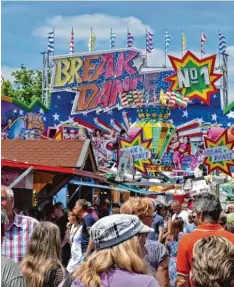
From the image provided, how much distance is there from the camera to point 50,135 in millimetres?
39344

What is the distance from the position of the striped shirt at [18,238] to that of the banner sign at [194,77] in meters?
34.3

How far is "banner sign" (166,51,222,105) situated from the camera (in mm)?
40219

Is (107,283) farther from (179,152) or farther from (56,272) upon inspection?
(179,152)

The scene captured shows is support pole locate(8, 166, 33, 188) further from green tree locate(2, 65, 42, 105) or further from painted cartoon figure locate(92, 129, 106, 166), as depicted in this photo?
green tree locate(2, 65, 42, 105)

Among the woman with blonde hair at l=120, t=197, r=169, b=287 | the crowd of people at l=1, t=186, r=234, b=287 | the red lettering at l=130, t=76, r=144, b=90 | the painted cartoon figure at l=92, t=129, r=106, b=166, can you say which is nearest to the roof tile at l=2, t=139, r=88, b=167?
the crowd of people at l=1, t=186, r=234, b=287

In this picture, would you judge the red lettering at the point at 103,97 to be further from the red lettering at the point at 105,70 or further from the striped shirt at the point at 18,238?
the striped shirt at the point at 18,238

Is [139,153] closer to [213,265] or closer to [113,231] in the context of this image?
[113,231]

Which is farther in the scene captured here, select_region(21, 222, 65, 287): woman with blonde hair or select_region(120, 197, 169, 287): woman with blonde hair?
select_region(120, 197, 169, 287): woman with blonde hair

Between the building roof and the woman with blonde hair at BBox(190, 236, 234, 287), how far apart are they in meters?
11.4

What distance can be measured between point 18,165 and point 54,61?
2983cm

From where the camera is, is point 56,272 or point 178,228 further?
point 178,228

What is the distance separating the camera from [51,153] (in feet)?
51.4

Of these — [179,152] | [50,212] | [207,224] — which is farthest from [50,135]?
[207,224]

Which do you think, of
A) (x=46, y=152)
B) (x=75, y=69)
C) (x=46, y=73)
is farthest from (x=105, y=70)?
(x=46, y=152)
